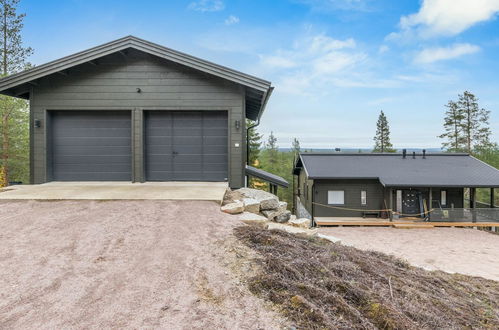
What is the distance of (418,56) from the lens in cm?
2080

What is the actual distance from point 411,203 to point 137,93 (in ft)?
50.3

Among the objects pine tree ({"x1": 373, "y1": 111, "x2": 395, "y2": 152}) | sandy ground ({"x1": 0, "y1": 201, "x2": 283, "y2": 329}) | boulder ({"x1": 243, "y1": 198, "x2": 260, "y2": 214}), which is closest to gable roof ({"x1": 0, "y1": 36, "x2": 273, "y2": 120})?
boulder ({"x1": 243, "y1": 198, "x2": 260, "y2": 214})

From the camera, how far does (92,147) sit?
7.56 metres

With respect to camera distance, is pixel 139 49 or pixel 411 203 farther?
pixel 411 203

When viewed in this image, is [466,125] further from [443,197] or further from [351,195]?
[351,195]

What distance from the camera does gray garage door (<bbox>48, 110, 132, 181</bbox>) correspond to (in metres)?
7.52

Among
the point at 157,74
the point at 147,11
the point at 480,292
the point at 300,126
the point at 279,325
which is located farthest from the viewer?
the point at 300,126

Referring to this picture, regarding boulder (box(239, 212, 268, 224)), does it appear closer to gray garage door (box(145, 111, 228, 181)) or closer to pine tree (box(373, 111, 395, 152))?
gray garage door (box(145, 111, 228, 181))

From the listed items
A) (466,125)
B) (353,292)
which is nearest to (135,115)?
(353,292)

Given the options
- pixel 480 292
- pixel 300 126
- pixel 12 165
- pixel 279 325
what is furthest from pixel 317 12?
pixel 300 126

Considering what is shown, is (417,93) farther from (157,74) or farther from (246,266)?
(246,266)

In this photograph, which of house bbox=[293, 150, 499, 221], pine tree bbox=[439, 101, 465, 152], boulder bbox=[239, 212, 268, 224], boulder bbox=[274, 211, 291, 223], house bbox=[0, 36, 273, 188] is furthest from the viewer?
pine tree bbox=[439, 101, 465, 152]

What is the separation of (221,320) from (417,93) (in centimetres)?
3177

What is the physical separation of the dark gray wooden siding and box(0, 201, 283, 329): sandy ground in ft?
38.4
